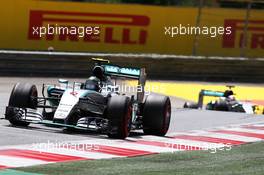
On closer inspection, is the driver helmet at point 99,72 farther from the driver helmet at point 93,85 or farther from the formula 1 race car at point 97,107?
the driver helmet at point 93,85

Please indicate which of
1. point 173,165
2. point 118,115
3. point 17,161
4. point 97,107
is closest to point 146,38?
point 97,107

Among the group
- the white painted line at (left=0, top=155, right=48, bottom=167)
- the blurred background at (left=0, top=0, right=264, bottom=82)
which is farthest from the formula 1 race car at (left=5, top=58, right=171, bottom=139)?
the blurred background at (left=0, top=0, right=264, bottom=82)

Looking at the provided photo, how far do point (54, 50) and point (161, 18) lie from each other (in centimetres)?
441

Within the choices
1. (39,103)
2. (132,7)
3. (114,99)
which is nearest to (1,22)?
(132,7)

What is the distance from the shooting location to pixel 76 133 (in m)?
12.7

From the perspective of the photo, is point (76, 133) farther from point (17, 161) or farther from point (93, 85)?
point (17, 161)

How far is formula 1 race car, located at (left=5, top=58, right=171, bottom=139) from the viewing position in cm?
1219

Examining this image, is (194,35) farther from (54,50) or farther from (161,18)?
(54,50)

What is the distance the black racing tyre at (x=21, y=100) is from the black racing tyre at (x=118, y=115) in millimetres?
1629

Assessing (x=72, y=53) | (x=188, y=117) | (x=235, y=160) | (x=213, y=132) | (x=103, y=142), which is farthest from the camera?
(x=72, y=53)

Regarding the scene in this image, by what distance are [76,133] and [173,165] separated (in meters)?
3.41

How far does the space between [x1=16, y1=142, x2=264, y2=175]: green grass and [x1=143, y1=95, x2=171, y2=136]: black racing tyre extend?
2.13 meters

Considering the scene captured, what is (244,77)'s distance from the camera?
28844 mm

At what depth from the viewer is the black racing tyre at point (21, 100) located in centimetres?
1305
